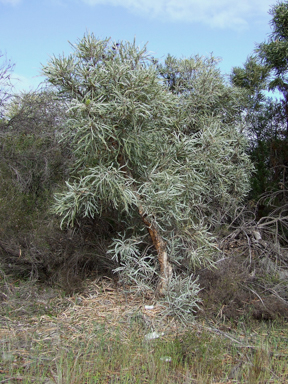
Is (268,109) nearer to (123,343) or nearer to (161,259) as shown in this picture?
(161,259)

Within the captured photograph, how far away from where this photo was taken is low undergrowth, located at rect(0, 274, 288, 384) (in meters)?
2.90

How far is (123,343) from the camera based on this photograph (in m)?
3.37

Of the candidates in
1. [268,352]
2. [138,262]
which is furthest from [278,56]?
[268,352]

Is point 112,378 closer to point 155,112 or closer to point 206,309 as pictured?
point 206,309

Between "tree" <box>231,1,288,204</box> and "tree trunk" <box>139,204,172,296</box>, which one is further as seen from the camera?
"tree" <box>231,1,288,204</box>

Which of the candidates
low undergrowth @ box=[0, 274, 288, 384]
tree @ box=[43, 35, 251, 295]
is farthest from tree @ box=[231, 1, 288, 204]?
low undergrowth @ box=[0, 274, 288, 384]

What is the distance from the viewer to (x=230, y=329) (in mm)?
3979

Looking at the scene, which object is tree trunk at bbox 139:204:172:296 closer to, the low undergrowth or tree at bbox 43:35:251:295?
tree at bbox 43:35:251:295

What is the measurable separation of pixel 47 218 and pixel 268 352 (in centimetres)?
376

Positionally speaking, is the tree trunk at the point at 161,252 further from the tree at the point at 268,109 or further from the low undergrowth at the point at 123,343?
the tree at the point at 268,109

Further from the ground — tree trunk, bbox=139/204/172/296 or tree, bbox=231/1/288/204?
tree, bbox=231/1/288/204

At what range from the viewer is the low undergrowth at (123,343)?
290 centimetres

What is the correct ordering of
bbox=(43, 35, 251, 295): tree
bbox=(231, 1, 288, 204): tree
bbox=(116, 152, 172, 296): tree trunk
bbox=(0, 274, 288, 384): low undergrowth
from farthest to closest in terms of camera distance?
bbox=(231, 1, 288, 204): tree < bbox=(116, 152, 172, 296): tree trunk < bbox=(43, 35, 251, 295): tree < bbox=(0, 274, 288, 384): low undergrowth

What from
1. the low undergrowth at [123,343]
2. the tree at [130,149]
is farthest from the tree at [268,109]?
the low undergrowth at [123,343]
